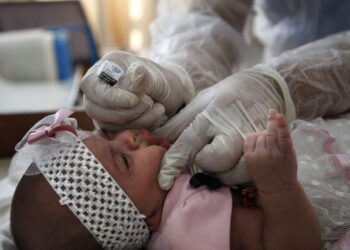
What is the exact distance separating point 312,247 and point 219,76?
2.11 ft

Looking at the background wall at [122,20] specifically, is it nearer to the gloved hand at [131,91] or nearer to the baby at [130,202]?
the gloved hand at [131,91]

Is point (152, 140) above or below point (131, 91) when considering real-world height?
below

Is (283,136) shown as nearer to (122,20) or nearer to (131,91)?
(131,91)

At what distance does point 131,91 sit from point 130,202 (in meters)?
0.25

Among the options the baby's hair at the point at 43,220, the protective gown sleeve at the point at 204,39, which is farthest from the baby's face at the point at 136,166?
the protective gown sleeve at the point at 204,39

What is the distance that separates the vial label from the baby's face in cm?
14

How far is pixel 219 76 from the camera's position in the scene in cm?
108

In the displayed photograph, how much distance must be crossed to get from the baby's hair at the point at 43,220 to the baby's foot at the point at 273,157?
0.37 metres

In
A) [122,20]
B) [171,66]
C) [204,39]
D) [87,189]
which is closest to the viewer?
[87,189]

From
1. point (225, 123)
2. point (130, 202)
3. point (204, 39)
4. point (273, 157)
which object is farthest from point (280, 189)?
point (204, 39)

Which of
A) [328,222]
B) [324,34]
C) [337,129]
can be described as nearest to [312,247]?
[328,222]

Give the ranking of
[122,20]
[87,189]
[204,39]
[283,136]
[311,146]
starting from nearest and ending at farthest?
1. [283,136]
2. [87,189]
3. [311,146]
4. [204,39]
5. [122,20]

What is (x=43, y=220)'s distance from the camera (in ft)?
2.01

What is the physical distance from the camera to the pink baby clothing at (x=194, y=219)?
636 millimetres
